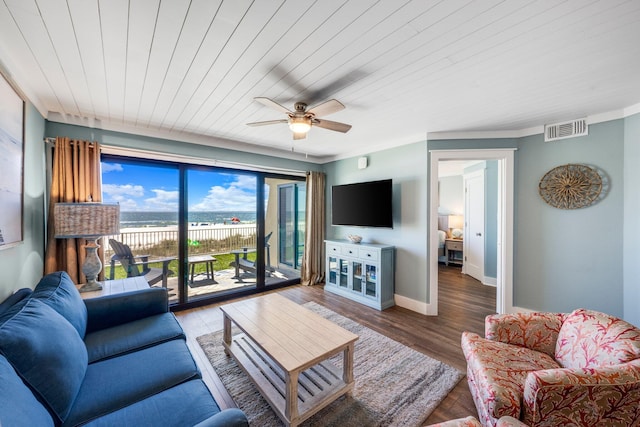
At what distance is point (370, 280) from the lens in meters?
Answer: 3.59

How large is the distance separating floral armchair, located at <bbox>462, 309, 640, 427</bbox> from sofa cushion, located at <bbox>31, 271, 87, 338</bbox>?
8.01ft

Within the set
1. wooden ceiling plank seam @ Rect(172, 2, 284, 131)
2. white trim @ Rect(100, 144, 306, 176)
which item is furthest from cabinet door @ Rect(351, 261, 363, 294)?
wooden ceiling plank seam @ Rect(172, 2, 284, 131)

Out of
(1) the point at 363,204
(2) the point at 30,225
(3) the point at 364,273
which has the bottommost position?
(3) the point at 364,273

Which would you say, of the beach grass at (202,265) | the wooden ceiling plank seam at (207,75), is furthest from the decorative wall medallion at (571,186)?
the beach grass at (202,265)

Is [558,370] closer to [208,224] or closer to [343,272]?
[343,272]

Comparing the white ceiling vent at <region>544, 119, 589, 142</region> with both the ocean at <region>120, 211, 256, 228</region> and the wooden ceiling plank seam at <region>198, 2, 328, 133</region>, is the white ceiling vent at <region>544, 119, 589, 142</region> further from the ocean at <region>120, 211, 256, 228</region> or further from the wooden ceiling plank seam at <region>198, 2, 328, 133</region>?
the ocean at <region>120, 211, 256, 228</region>

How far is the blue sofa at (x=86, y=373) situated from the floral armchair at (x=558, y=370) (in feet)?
4.34

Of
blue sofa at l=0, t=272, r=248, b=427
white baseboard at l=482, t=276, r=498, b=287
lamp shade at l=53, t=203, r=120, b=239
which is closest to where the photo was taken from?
blue sofa at l=0, t=272, r=248, b=427

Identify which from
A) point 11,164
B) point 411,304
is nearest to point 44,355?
point 11,164

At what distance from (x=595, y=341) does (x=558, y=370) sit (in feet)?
1.46

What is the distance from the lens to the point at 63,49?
1.56 m

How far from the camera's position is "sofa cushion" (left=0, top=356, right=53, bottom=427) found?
2.43 ft

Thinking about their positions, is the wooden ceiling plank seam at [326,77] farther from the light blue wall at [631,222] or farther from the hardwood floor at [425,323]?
the light blue wall at [631,222]

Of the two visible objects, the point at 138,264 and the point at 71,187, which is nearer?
the point at 71,187
